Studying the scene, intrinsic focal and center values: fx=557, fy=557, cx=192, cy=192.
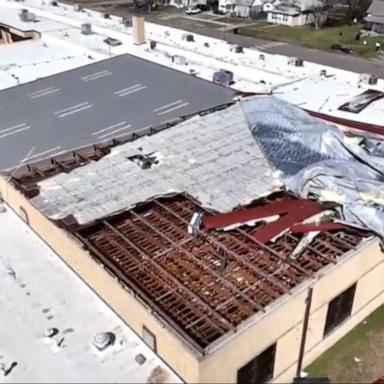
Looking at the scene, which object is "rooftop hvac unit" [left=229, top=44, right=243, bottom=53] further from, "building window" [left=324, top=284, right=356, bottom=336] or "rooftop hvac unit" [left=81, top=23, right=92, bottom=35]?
"building window" [left=324, top=284, right=356, bottom=336]

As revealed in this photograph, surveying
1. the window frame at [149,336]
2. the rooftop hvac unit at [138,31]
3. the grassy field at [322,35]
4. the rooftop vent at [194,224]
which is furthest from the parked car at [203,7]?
the window frame at [149,336]

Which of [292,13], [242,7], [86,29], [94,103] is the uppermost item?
[86,29]

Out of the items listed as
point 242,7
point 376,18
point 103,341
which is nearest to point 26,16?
point 103,341

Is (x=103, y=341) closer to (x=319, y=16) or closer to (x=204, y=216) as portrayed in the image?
(x=204, y=216)

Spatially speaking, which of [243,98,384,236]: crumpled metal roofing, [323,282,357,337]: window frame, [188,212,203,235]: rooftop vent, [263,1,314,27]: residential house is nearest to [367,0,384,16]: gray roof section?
[263,1,314,27]: residential house

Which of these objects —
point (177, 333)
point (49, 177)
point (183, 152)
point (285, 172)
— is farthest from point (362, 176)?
point (49, 177)

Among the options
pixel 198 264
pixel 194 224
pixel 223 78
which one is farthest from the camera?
pixel 223 78

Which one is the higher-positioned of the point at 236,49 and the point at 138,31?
the point at 138,31
